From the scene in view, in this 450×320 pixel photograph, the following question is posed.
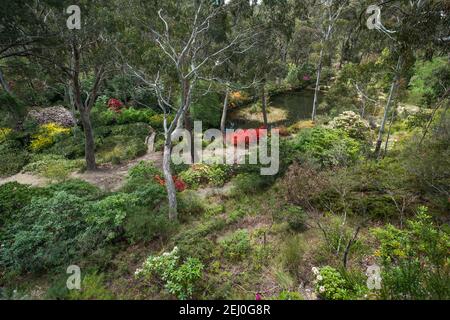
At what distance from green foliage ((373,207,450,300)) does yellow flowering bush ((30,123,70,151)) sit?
1732cm

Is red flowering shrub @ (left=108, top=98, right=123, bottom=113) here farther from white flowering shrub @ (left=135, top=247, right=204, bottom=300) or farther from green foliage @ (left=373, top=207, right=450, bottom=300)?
green foliage @ (left=373, top=207, right=450, bottom=300)

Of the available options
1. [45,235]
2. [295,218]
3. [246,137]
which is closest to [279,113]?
[246,137]

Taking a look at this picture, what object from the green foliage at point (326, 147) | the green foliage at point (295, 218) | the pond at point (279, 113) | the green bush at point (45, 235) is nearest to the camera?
the green bush at point (45, 235)

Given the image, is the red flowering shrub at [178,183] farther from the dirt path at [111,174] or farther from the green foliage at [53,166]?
the green foliage at [53,166]

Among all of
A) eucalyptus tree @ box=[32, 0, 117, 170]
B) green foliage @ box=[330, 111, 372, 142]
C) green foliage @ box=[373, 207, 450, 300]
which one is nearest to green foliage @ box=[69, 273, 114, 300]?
green foliage @ box=[373, 207, 450, 300]

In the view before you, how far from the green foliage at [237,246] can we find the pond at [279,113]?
13.2 meters

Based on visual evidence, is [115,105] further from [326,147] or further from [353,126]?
[353,126]

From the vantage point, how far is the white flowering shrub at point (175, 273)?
5180mm

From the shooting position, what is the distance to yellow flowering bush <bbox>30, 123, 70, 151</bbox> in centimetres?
1526

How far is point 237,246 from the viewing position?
6344mm

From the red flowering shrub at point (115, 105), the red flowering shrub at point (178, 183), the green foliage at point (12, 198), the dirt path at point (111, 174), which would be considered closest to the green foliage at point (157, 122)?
the red flowering shrub at point (115, 105)

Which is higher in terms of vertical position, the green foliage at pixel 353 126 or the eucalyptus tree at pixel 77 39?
the eucalyptus tree at pixel 77 39
